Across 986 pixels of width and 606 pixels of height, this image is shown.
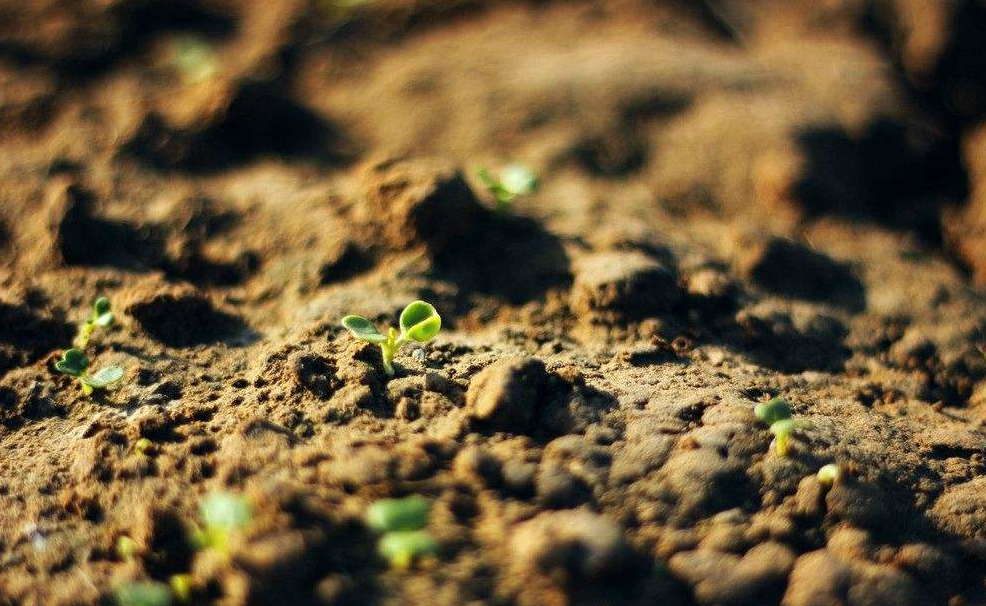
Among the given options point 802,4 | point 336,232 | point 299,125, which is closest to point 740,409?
point 336,232

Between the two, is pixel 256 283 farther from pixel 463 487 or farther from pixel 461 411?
pixel 463 487

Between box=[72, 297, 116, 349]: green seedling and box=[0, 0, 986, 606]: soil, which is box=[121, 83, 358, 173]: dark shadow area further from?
box=[72, 297, 116, 349]: green seedling

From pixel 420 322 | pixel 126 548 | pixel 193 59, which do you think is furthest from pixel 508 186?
pixel 193 59

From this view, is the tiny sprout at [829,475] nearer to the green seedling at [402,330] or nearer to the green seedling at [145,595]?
the green seedling at [402,330]

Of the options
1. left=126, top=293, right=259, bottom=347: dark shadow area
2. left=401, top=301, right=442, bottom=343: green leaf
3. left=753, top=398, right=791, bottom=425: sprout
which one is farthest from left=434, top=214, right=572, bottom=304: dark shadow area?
left=753, top=398, right=791, bottom=425: sprout

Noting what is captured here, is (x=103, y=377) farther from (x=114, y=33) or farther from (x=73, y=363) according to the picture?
(x=114, y=33)
